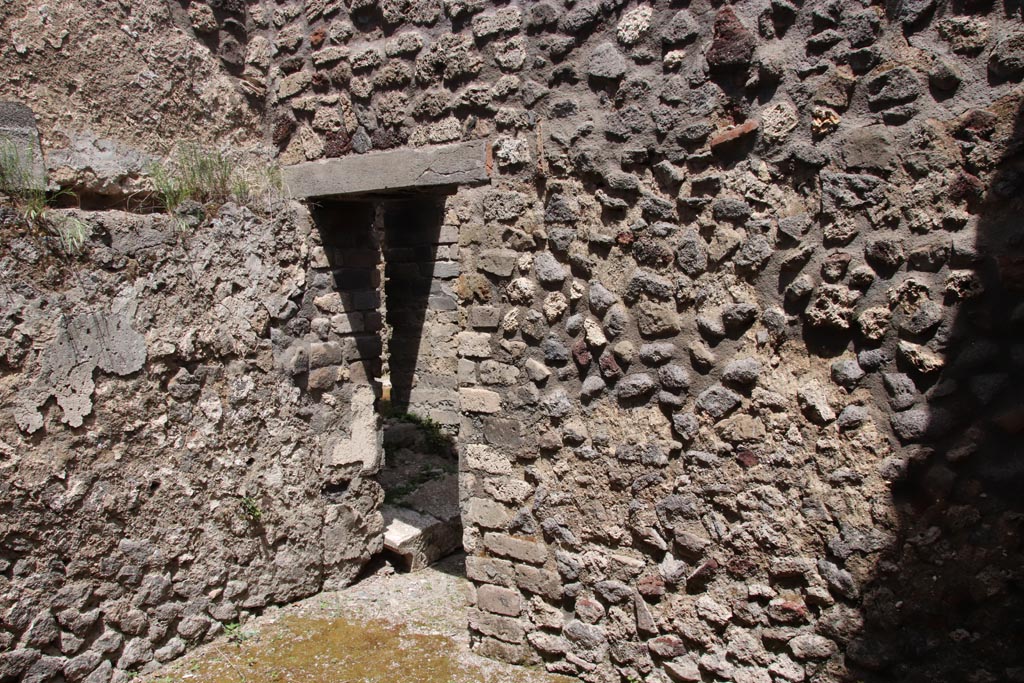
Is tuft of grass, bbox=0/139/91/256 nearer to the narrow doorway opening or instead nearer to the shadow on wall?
the narrow doorway opening

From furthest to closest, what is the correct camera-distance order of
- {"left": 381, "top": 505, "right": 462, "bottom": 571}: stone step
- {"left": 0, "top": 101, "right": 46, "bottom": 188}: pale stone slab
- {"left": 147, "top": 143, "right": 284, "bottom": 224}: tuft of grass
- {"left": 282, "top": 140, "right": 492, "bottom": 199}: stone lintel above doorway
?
1. {"left": 381, "top": 505, "right": 462, "bottom": 571}: stone step
2. {"left": 147, "top": 143, "right": 284, "bottom": 224}: tuft of grass
3. {"left": 282, "top": 140, "right": 492, "bottom": 199}: stone lintel above doorway
4. {"left": 0, "top": 101, "right": 46, "bottom": 188}: pale stone slab

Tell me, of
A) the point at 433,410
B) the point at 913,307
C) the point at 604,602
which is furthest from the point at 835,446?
the point at 433,410

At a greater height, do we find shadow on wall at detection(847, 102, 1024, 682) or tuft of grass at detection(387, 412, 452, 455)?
shadow on wall at detection(847, 102, 1024, 682)

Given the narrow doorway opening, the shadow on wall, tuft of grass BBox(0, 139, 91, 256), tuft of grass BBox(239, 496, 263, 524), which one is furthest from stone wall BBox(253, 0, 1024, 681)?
tuft of grass BBox(0, 139, 91, 256)

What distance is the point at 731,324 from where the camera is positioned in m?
2.72

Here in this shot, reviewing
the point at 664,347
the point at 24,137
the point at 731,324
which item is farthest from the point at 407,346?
the point at 731,324

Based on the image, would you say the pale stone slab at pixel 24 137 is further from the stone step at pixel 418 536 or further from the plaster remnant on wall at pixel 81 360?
the stone step at pixel 418 536

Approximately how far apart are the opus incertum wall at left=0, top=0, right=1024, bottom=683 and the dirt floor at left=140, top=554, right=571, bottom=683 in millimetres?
138

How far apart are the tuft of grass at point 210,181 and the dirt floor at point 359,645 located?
2.13m

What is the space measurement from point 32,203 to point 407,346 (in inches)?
175

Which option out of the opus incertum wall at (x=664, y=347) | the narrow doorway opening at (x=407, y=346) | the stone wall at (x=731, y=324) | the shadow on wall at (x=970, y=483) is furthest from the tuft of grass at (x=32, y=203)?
the shadow on wall at (x=970, y=483)

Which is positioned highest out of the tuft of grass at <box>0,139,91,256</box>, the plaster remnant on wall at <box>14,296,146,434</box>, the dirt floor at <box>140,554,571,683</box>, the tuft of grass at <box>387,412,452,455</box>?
the tuft of grass at <box>0,139,91,256</box>

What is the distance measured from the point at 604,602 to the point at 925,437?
1438mm

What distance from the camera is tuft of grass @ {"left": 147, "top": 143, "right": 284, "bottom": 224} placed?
3.48 metres
